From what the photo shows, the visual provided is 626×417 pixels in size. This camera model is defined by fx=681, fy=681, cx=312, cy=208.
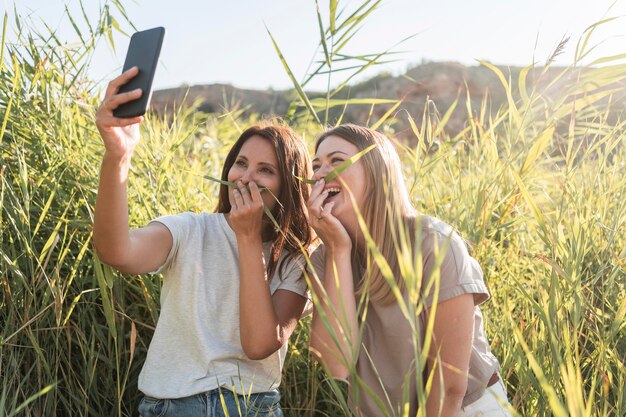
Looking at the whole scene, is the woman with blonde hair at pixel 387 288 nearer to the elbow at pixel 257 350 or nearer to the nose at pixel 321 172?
the nose at pixel 321 172

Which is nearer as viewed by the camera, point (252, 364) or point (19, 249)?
point (252, 364)

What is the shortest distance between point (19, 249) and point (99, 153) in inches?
16.1

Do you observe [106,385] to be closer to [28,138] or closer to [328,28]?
[28,138]

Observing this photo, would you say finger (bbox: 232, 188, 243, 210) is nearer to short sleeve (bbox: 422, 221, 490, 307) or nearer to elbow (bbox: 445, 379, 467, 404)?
short sleeve (bbox: 422, 221, 490, 307)

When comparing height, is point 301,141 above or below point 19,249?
above

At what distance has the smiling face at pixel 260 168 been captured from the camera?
1808 mm

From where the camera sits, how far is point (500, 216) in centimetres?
216

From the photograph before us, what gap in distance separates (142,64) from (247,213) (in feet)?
1.45

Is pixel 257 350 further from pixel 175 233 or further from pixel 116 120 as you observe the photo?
pixel 116 120

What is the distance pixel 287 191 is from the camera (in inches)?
72.7

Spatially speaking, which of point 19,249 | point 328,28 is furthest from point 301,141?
point 19,249

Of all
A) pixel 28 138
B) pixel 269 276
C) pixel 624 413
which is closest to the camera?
pixel 624 413

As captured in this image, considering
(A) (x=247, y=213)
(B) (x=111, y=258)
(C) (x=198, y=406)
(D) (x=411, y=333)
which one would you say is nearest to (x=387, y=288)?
(D) (x=411, y=333)

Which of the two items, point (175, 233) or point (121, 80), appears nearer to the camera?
point (121, 80)
